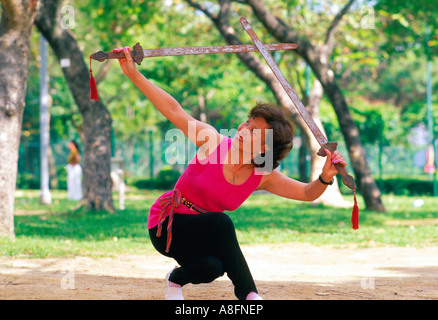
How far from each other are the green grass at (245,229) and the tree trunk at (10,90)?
613 millimetres

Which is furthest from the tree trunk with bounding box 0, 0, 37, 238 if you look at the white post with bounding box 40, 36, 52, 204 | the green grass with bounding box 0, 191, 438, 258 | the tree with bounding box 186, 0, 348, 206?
the white post with bounding box 40, 36, 52, 204

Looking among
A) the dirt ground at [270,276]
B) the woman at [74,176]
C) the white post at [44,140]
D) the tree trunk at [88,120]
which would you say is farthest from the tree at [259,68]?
the woman at [74,176]

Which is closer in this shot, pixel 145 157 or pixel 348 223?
pixel 348 223

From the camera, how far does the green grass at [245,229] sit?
825 cm

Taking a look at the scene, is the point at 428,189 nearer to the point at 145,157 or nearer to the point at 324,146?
the point at 145,157

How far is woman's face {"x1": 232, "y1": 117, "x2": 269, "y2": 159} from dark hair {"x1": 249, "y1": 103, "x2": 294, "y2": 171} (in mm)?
33

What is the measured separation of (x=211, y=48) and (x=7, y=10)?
512 centimetres

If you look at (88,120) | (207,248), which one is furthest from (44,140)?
(207,248)

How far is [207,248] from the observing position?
163 inches

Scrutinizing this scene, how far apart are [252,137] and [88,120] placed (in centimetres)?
936

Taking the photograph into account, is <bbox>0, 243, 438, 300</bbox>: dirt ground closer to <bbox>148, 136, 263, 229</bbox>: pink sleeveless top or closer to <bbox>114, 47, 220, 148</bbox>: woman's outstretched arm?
<bbox>148, 136, 263, 229</bbox>: pink sleeveless top

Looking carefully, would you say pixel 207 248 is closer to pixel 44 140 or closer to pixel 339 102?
pixel 339 102

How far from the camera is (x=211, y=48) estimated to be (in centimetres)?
409
